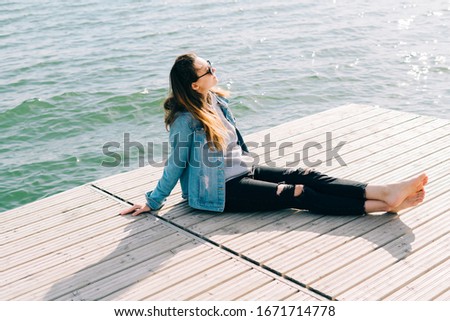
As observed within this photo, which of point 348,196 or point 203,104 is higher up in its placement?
point 203,104

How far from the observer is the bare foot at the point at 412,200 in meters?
4.80

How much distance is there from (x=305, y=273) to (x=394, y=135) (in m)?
3.25

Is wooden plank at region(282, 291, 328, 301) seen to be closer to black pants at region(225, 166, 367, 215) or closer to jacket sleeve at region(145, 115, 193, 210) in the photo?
black pants at region(225, 166, 367, 215)

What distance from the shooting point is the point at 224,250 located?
4574 millimetres

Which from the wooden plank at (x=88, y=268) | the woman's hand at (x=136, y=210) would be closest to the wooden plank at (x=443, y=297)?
the wooden plank at (x=88, y=268)

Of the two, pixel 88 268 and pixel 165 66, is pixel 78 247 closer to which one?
pixel 88 268

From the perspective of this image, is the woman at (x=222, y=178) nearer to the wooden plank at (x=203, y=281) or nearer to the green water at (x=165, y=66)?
the wooden plank at (x=203, y=281)

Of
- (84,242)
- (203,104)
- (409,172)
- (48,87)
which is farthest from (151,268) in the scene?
(48,87)

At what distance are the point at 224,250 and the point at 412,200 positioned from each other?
5.00ft

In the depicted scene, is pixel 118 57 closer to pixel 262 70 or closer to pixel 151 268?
pixel 262 70

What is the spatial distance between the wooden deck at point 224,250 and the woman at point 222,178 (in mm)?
128

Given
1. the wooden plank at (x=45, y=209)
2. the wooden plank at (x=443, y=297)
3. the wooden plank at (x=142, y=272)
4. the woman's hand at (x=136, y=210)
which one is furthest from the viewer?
the wooden plank at (x=45, y=209)

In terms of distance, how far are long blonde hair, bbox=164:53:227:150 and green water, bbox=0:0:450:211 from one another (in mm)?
3950

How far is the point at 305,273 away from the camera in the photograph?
4160 millimetres
